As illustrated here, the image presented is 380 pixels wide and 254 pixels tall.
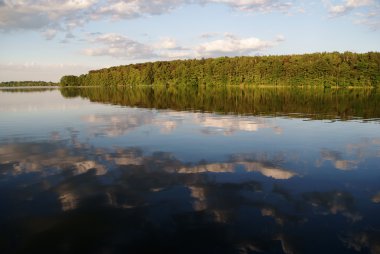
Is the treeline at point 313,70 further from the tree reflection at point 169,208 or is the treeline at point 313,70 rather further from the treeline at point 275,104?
the tree reflection at point 169,208

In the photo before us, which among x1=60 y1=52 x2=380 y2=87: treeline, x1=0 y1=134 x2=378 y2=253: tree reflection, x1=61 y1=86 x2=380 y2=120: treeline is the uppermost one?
x1=60 y1=52 x2=380 y2=87: treeline

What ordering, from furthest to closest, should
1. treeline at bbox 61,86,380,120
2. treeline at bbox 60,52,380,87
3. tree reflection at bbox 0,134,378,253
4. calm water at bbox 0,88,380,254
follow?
treeline at bbox 60,52,380,87 → treeline at bbox 61,86,380,120 → calm water at bbox 0,88,380,254 → tree reflection at bbox 0,134,378,253

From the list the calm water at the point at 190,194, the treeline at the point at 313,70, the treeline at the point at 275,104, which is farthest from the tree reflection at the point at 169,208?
the treeline at the point at 313,70

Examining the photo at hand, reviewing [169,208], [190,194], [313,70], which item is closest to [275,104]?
[190,194]

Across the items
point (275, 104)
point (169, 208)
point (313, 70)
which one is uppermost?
point (313, 70)

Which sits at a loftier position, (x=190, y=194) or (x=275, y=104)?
(x=275, y=104)

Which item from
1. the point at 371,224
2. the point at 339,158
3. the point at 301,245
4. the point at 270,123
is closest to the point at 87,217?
the point at 301,245

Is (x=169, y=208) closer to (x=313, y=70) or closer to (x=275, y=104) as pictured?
(x=275, y=104)

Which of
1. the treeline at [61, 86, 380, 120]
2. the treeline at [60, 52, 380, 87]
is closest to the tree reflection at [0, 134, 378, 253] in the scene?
the treeline at [61, 86, 380, 120]

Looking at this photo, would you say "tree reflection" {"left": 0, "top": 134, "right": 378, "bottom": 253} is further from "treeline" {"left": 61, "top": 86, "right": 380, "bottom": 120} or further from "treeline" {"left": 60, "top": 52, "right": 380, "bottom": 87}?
"treeline" {"left": 60, "top": 52, "right": 380, "bottom": 87}

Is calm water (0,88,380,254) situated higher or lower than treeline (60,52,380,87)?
lower

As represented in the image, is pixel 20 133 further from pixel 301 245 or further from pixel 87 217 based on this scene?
pixel 301 245

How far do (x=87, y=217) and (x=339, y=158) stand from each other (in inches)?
571

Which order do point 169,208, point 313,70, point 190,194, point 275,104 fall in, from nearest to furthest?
point 169,208 < point 190,194 < point 275,104 < point 313,70
